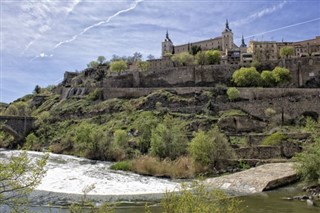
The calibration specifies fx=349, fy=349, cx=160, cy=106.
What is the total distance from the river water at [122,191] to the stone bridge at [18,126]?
41.7m

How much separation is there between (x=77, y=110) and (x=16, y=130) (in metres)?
15.3

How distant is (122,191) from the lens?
97.1 ft

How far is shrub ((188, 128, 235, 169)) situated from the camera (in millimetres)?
40188

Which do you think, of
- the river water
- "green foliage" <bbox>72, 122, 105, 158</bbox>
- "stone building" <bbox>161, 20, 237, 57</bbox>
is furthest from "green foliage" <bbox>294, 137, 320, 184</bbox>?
"stone building" <bbox>161, 20, 237, 57</bbox>

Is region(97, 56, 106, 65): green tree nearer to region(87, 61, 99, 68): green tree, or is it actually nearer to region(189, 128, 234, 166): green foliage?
region(87, 61, 99, 68): green tree

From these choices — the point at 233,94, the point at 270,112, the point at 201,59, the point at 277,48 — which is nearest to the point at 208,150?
the point at 270,112

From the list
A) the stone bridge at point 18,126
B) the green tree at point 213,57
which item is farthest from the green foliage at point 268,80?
the stone bridge at point 18,126

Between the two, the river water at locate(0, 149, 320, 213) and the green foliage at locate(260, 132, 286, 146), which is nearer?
the river water at locate(0, 149, 320, 213)

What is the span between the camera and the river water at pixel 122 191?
2333 centimetres

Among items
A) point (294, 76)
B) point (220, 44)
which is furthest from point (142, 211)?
point (220, 44)

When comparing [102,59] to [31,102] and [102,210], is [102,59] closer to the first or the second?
[31,102]

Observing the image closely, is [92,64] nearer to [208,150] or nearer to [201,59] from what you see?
[201,59]

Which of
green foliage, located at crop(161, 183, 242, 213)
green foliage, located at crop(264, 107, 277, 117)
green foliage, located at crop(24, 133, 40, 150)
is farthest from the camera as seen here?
green foliage, located at crop(24, 133, 40, 150)

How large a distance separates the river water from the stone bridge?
41.7 m
